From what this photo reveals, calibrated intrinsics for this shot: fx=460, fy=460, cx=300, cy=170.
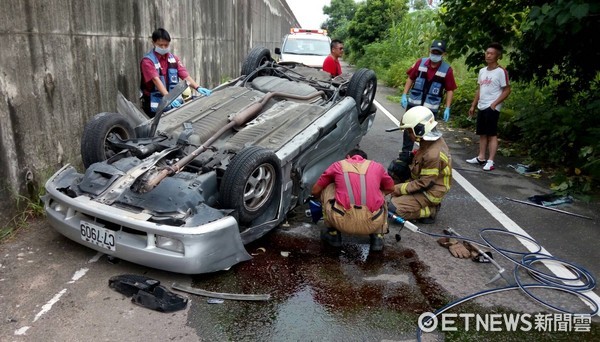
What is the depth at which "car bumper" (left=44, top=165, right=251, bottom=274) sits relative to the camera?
322 centimetres

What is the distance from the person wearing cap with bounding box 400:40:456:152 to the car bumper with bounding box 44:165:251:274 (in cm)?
370

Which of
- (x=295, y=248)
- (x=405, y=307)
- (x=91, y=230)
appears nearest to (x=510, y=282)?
(x=405, y=307)

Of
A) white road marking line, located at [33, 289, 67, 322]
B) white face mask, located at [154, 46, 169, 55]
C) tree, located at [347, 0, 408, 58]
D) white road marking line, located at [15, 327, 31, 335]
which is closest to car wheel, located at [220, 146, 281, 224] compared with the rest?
white road marking line, located at [33, 289, 67, 322]

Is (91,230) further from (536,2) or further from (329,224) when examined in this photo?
(536,2)

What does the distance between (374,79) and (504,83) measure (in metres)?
2.14

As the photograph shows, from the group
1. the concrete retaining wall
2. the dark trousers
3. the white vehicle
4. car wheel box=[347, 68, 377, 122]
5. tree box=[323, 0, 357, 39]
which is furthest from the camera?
tree box=[323, 0, 357, 39]

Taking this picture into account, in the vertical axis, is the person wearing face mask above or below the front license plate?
above

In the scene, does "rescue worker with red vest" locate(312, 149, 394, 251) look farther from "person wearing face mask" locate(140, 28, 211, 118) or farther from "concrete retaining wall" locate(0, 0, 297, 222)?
"concrete retaining wall" locate(0, 0, 297, 222)

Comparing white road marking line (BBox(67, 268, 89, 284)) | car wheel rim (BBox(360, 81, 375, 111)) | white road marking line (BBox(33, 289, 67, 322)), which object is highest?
car wheel rim (BBox(360, 81, 375, 111))

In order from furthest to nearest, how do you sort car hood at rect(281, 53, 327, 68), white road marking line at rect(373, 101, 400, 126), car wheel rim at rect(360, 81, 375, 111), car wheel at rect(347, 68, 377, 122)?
car hood at rect(281, 53, 327, 68) → white road marking line at rect(373, 101, 400, 126) → car wheel rim at rect(360, 81, 375, 111) → car wheel at rect(347, 68, 377, 122)

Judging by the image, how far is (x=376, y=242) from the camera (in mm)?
4078

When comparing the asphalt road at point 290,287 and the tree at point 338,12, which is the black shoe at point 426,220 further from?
the tree at point 338,12

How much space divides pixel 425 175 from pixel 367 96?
1.61m

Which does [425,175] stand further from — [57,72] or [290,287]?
[57,72]
